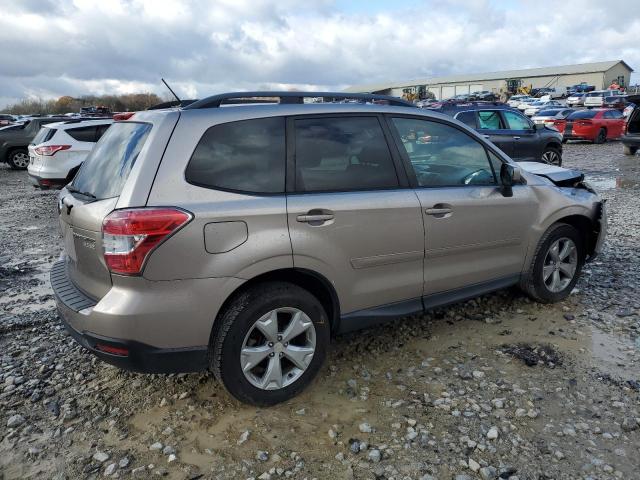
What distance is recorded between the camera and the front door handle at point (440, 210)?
3604 mm

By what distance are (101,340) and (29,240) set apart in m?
5.85

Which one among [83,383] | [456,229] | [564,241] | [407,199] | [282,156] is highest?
[282,156]

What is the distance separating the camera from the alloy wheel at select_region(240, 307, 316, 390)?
303cm

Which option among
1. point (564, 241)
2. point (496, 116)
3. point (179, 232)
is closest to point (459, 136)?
point (564, 241)

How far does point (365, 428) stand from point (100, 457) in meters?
1.46

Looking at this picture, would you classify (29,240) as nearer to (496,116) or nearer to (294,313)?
(294,313)

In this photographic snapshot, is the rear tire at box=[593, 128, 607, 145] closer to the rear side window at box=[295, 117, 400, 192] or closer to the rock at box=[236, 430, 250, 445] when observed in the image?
the rear side window at box=[295, 117, 400, 192]

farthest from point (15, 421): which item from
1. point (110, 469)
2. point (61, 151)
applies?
point (61, 151)

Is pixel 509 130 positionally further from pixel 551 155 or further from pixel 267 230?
pixel 267 230

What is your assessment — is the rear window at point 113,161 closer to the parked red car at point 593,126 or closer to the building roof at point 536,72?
the parked red car at point 593,126

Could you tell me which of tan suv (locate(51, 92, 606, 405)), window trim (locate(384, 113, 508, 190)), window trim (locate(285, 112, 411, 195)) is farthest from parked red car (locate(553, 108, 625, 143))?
window trim (locate(285, 112, 411, 195))

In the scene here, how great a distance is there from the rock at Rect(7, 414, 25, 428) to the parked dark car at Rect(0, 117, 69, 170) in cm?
1577

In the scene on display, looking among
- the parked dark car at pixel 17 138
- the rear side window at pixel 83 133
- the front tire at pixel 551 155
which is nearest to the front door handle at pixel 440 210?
the rear side window at pixel 83 133

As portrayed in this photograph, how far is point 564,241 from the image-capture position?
4.64m
